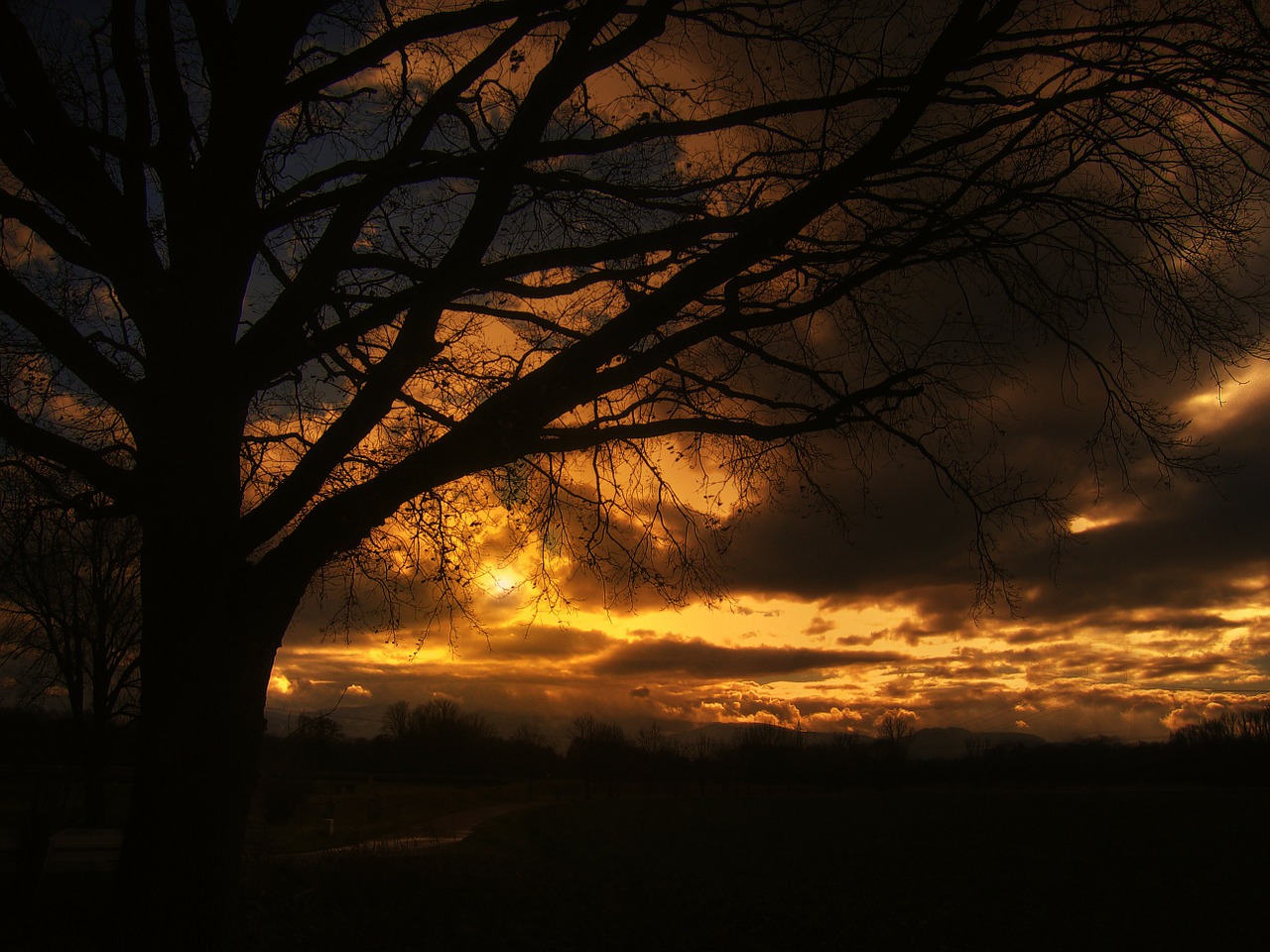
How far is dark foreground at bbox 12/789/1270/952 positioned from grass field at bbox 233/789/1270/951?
0.27ft

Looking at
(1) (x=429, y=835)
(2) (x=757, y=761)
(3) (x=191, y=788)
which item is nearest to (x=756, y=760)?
(2) (x=757, y=761)

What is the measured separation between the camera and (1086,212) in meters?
4.57

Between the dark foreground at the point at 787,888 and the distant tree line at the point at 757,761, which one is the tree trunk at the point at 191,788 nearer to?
the dark foreground at the point at 787,888

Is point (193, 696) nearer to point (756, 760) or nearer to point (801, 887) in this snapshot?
point (801, 887)

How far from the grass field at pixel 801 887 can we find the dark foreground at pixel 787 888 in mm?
82

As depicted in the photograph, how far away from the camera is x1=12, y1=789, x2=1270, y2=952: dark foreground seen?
42.0 feet

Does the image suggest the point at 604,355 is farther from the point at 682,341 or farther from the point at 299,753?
the point at 299,753

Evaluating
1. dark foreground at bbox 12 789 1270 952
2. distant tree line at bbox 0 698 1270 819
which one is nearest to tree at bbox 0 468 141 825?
dark foreground at bbox 12 789 1270 952

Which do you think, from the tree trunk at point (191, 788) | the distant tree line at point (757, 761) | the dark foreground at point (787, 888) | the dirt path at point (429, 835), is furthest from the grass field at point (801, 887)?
the distant tree line at point (757, 761)

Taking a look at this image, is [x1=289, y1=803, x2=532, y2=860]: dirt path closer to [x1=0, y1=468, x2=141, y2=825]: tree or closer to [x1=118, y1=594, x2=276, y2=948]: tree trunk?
[x1=0, y1=468, x2=141, y2=825]: tree

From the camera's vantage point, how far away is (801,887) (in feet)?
75.4

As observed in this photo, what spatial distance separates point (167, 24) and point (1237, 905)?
28677mm

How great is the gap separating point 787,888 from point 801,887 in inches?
20.8

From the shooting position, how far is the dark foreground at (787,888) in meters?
12.8
